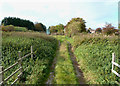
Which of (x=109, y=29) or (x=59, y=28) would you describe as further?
(x=59, y=28)

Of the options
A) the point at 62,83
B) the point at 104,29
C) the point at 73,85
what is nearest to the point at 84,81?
the point at 73,85

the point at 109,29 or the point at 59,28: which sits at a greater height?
the point at 59,28

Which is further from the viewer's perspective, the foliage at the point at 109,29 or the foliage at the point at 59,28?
the foliage at the point at 59,28

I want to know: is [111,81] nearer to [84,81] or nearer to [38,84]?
[84,81]

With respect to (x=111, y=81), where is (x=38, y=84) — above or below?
below

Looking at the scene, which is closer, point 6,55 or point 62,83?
point 62,83

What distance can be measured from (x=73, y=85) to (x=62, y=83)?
492 mm

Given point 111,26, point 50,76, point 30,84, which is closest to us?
point 30,84

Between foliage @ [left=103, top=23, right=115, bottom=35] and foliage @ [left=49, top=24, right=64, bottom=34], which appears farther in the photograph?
foliage @ [left=49, top=24, right=64, bottom=34]

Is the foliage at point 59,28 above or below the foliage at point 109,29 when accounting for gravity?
above

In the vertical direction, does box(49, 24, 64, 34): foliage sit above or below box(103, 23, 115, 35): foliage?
above

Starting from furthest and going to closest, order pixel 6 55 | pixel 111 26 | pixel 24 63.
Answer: pixel 111 26
pixel 6 55
pixel 24 63

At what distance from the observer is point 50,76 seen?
510cm

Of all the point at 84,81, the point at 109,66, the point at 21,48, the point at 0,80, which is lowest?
the point at 84,81
